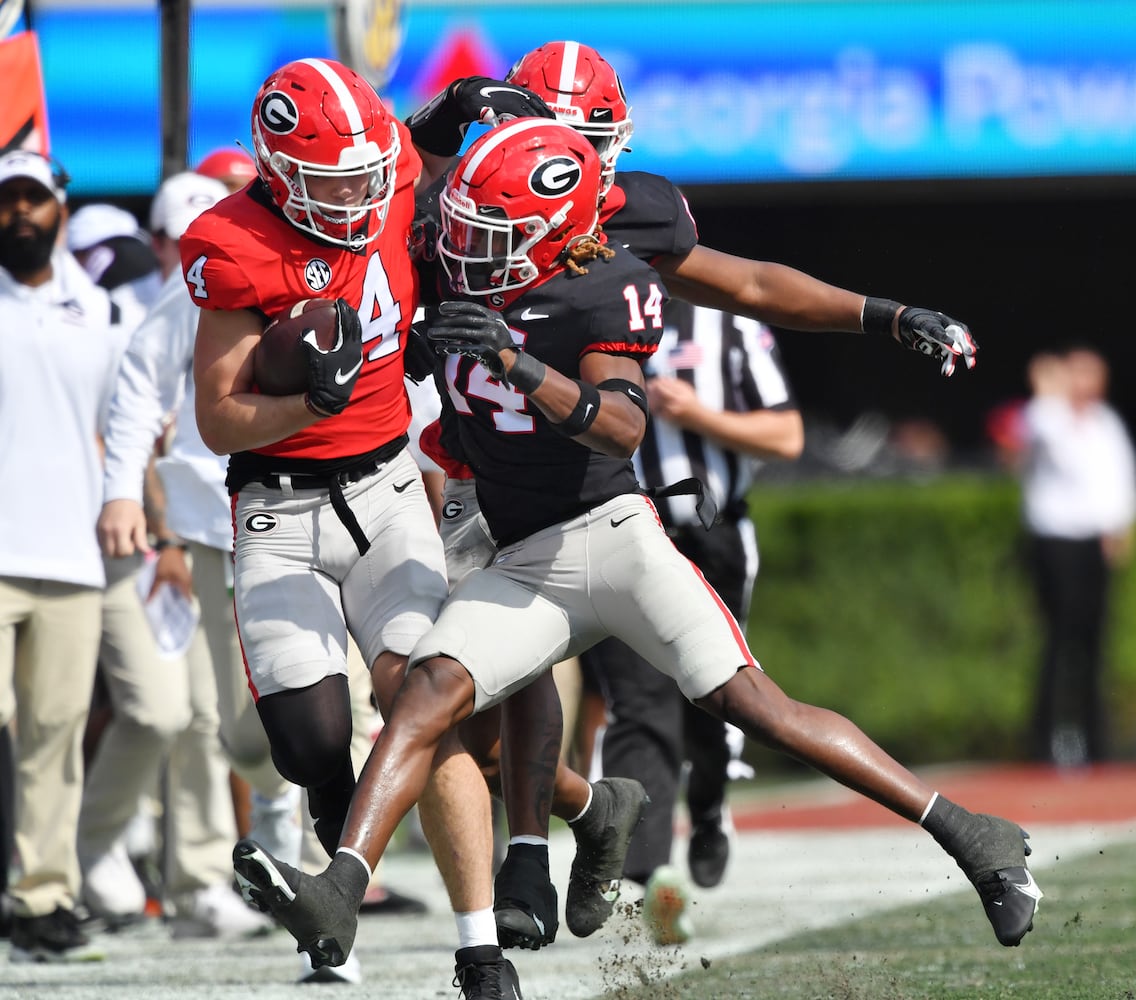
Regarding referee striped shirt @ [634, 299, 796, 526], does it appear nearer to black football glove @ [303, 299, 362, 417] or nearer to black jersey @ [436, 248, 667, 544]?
black jersey @ [436, 248, 667, 544]

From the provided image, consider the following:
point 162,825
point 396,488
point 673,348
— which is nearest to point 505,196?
point 396,488

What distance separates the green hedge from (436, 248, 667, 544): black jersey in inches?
269

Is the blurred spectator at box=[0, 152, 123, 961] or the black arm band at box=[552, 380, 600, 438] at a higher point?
the black arm band at box=[552, 380, 600, 438]

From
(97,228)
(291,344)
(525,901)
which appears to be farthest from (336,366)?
(97,228)

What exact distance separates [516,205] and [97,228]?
3786 mm

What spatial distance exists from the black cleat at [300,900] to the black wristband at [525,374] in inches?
41.1

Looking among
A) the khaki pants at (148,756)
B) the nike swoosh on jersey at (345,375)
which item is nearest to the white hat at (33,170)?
the khaki pants at (148,756)

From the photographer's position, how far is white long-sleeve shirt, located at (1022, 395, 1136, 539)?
10.9 m

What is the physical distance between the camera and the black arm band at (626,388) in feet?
13.1

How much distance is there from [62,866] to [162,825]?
111 centimetres

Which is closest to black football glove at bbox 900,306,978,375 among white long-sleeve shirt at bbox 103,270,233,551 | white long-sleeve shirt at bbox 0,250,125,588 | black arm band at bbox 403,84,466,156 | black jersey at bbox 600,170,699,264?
black jersey at bbox 600,170,699,264

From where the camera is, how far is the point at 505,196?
13.2ft

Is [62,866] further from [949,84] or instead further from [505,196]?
[949,84]

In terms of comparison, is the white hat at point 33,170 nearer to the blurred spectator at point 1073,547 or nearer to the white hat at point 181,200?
the white hat at point 181,200
